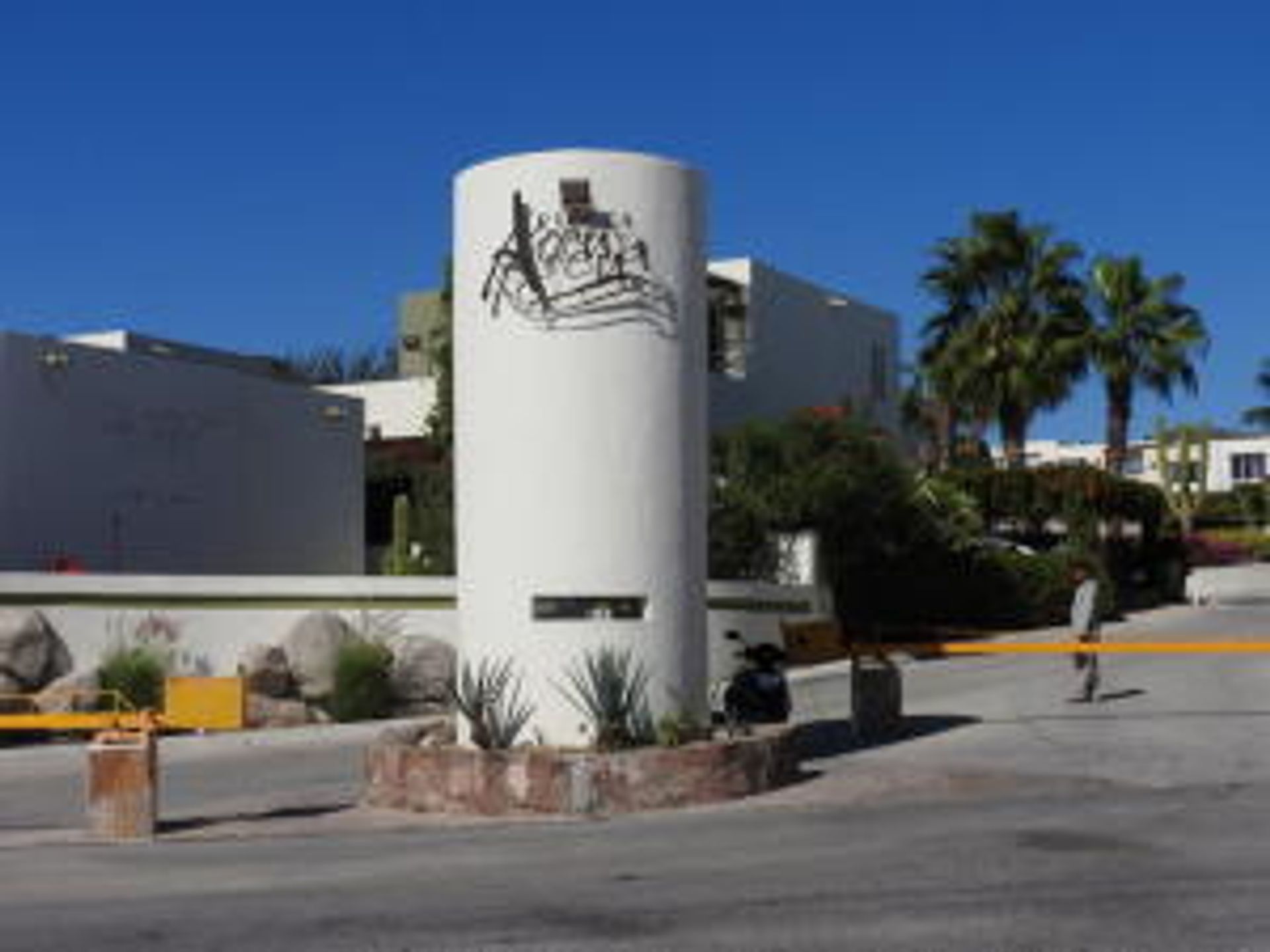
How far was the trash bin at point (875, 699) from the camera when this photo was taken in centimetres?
1812

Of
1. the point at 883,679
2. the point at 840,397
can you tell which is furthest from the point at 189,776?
Answer: the point at 840,397

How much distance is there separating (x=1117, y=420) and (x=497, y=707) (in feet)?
140

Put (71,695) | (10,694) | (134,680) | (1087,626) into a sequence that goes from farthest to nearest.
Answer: (134,680), (10,694), (71,695), (1087,626)

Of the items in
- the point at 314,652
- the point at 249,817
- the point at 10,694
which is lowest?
the point at 249,817

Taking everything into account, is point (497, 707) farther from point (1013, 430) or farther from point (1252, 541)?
point (1252, 541)

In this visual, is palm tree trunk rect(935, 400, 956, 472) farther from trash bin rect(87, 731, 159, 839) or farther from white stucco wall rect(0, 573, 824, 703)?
trash bin rect(87, 731, 159, 839)

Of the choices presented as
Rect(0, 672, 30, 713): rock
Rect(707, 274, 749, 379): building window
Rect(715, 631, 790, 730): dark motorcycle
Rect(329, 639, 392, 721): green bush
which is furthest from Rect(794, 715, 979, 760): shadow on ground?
Rect(0, 672, 30, 713): rock

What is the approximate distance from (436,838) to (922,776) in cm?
438

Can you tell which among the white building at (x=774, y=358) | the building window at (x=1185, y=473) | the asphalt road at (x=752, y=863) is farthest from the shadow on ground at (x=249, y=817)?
the building window at (x=1185, y=473)

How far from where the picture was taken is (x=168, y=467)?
28766 millimetres

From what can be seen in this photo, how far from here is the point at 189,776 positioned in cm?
1714

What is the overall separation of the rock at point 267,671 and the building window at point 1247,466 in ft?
353

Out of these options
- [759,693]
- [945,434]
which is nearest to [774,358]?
[945,434]

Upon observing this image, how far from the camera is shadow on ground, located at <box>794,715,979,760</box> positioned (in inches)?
664
